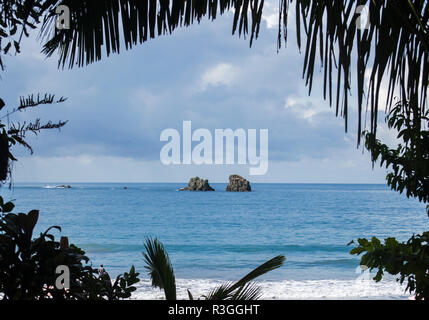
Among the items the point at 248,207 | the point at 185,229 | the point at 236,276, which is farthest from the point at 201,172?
the point at 236,276

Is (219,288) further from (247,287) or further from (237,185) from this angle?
(237,185)

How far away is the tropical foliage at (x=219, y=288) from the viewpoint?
54.8 inches

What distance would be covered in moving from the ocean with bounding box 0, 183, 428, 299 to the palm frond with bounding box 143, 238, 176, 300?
390cm

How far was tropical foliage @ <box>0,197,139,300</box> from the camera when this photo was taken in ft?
3.08

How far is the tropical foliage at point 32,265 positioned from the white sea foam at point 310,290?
699cm

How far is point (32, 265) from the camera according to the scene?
3.14 feet

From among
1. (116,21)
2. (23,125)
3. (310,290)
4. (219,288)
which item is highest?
(116,21)

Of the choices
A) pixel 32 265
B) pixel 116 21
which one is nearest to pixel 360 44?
pixel 116 21

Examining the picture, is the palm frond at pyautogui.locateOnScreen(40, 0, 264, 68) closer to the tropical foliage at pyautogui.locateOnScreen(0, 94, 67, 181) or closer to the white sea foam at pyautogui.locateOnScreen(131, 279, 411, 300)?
the tropical foliage at pyautogui.locateOnScreen(0, 94, 67, 181)

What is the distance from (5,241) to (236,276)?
40.5 feet

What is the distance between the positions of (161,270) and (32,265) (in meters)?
0.60

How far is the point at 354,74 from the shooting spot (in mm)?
593

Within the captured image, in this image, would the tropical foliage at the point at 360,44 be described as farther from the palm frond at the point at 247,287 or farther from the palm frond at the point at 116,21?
the palm frond at the point at 247,287

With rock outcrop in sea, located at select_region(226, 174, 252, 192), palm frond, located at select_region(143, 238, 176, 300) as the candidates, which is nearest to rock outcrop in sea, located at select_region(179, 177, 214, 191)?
rock outcrop in sea, located at select_region(226, 174, 252, 192)
